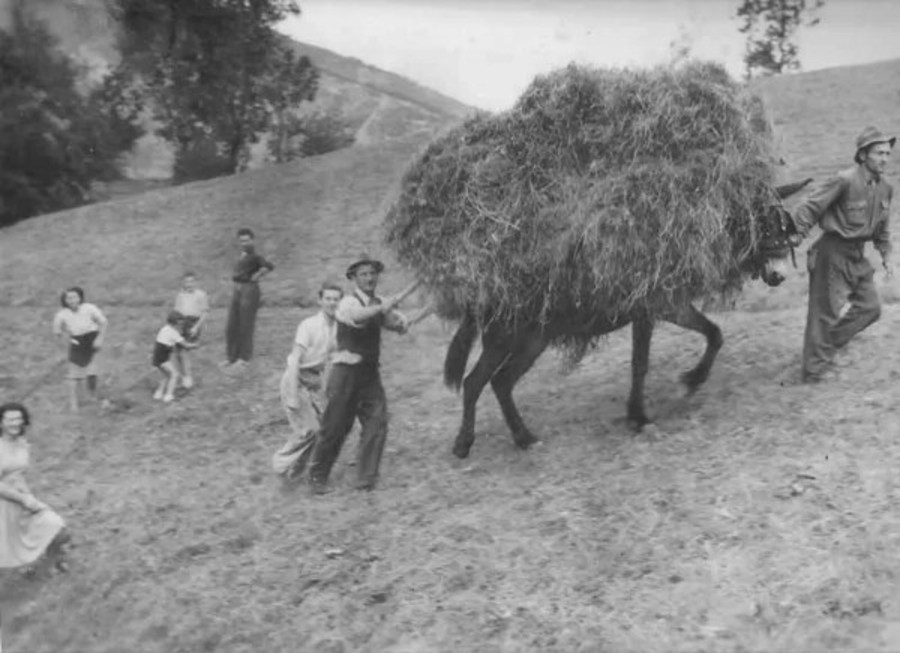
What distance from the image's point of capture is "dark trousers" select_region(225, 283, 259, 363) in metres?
13.7

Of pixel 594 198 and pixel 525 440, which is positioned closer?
pixel 594 198

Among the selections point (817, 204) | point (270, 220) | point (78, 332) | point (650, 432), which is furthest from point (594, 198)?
point (270, 220)

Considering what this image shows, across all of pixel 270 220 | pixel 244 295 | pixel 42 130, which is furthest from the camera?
pixel 42 130

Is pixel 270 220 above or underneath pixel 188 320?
above

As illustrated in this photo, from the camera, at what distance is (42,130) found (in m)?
31.5

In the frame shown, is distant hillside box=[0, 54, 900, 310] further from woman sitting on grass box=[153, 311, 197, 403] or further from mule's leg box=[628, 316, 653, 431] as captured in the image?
mule's leg box=[628, 316, 653, 431]

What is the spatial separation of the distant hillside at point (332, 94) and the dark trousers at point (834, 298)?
27.1 meters

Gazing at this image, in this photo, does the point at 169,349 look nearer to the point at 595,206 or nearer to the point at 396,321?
the point at 396,321

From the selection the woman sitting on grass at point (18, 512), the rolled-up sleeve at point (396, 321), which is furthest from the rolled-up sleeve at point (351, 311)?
the woman sitting on grass at point (18, 512)

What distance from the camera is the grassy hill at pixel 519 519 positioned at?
6328 millimetres

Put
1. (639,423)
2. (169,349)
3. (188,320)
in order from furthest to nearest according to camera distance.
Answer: (188,320), (169,349), (639,423)

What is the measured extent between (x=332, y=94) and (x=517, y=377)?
5694 centimetres

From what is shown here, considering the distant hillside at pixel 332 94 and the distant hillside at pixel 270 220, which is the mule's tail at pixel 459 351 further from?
the distant hillside at pixel 332 94

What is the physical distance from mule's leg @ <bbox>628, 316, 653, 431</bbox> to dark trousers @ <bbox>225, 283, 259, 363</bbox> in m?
6.21
